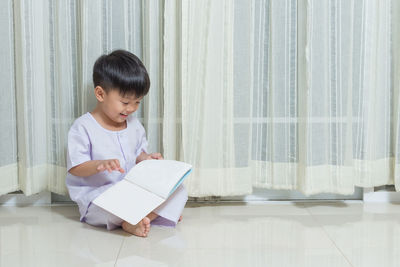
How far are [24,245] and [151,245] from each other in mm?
338

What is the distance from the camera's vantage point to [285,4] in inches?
62.1

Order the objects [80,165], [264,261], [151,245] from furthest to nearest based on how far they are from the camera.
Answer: [80,165] → [151,245] → [264,261]

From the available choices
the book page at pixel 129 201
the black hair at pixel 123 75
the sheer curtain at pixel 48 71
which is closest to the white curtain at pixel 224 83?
the sheer curtain at pixel 48 71

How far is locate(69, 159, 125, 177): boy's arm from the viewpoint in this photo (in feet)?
4.36

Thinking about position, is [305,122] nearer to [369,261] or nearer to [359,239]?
[359,239]

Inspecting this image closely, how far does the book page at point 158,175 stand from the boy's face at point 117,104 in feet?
0.54

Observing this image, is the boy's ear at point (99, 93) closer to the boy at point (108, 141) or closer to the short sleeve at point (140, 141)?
Answer: the boy at point (108, 141)

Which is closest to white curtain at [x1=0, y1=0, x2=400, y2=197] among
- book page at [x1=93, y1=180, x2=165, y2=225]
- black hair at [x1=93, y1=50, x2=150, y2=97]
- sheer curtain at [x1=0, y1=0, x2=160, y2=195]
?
sheer curtain at [x1=0, y1=0, x2=160, y2=195]

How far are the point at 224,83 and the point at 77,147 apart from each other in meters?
0.51

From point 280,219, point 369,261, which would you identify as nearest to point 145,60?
point 280,219

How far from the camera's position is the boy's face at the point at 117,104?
1.44 metres

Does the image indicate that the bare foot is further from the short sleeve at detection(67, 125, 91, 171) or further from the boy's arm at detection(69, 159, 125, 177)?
the short sleeve at detection(67, 125, 91, 171)

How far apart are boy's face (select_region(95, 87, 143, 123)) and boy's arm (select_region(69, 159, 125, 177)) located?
165 millimetres

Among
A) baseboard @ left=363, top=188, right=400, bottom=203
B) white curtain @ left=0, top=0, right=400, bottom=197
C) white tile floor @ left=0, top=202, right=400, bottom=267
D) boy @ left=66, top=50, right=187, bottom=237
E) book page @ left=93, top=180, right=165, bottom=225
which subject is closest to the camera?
white tile floor @ left=0, top=202, right=400, bottom=267
